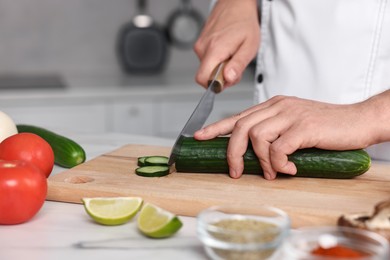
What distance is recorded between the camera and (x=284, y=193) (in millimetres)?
1308

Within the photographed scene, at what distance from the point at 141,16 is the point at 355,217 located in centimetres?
267

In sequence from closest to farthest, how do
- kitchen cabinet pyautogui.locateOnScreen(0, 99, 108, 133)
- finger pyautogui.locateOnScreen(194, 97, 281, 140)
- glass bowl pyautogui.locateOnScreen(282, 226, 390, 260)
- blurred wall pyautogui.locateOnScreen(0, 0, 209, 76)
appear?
1. glass bowl pyautogui.locateOnScreen(282, 226, 390, 260)
2. finger pyautogui.locateOnScreen(194, 97, 281, 140)
3. kitchen cabinet pyautogui.locateOnScreen(0, 99, 108, 133)
4. blurred wall pyautogui.locateOnScreen(0, 0, 209, 76)

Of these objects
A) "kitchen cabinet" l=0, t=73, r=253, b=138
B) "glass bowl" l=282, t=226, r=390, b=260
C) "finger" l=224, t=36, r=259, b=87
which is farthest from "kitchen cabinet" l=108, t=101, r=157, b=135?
"glass bowl" l=282, t=226, r=390, b=260

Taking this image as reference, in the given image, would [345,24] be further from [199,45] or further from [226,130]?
[226,130]

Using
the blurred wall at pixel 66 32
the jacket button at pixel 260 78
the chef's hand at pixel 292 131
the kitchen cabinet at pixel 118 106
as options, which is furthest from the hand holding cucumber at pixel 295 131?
the blurred wall at pixel 66 32

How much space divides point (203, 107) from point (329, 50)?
42 cm

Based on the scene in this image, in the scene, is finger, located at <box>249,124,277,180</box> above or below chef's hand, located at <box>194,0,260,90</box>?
below

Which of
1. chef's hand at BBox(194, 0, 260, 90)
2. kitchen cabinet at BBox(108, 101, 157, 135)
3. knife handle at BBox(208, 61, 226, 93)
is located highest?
chef's hand at BBox(194, 0, 260, 90)

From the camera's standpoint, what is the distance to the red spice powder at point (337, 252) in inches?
35.1

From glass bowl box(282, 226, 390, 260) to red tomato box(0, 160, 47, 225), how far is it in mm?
456

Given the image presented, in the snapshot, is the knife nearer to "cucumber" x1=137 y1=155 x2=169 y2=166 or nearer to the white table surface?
"cucumber" x1=137 y1=155 x2=169 y2=166

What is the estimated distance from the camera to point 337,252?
899 mm

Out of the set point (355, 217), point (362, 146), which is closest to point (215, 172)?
point (362, 146)

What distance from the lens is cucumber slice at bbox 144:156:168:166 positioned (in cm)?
149
